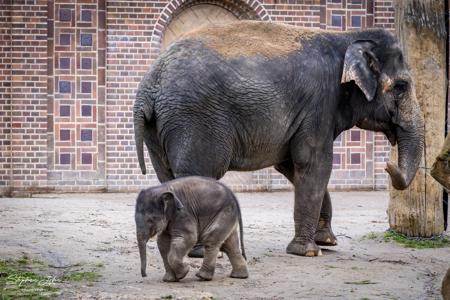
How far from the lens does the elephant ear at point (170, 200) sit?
6422 mm

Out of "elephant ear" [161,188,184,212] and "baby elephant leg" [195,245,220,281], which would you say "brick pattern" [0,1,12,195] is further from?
"elephant ear" [161,188,184,212]

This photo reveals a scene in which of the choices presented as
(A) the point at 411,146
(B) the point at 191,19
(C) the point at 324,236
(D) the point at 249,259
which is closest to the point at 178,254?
(D) the point at 249,259

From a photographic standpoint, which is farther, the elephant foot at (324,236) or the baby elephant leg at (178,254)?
the elephant foot at (324,236)

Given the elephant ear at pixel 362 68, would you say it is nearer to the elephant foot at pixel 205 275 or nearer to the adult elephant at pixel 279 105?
the adult elephant at pixel 279 105

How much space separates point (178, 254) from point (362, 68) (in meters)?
2.74

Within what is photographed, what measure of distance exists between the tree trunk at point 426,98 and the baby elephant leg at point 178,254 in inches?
138

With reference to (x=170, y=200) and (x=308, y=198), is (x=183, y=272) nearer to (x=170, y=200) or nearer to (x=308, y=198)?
(x=170, y=200)

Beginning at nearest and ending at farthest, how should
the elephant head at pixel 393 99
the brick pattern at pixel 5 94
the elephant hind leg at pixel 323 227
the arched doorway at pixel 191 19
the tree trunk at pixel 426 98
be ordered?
the elephant head at pixel 393 99 → the elephant hind leg at pixel 323 227 → the tree trunk at pixel 426 98 → the brick pattern at pixel 5 94 → the arched doorway at pixel 191 19

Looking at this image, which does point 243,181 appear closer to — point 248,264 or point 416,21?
point 416,21

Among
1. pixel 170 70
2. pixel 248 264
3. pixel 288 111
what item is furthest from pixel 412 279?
pixel 170 70

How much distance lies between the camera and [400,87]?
334 inches

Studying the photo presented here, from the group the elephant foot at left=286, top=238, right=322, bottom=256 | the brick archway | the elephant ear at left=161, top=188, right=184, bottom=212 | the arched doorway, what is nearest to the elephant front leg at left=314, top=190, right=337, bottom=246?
the elephant foot at left=286, top=238, right=322, bottom=256

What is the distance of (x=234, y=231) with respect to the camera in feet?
22.2

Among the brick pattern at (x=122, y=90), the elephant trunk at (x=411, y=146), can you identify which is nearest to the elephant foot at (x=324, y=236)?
the elephant trunk at (x=411, y=146)
